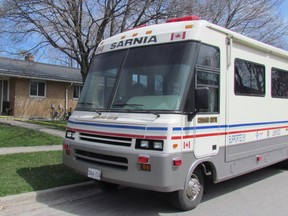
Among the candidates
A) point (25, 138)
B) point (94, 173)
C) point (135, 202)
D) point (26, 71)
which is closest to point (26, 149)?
point (25, 138)

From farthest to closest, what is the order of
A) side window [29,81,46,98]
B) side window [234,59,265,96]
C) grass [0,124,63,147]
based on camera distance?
side window [29,81,46,98] < grass [0,124,63,147] < side window [234,59,265,96]

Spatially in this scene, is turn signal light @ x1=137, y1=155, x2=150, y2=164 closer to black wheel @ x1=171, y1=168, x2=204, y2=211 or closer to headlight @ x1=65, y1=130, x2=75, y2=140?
black wheel @ x1=171, y1=168, x2=204, y2=211

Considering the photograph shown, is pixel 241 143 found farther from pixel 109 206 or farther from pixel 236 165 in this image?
pixel 109 206

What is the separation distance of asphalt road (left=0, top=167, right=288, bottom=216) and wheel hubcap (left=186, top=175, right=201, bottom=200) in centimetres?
27

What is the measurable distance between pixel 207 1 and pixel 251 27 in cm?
403

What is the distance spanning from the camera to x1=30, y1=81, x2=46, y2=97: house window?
952 inches

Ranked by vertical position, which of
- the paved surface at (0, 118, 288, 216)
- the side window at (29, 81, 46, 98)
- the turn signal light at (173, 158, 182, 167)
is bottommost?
Answer: the paved surface at (0, 118, 288, 216)

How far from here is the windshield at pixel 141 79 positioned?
5.57 m

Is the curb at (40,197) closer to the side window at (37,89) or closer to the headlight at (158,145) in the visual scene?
the headlight at (158,145)

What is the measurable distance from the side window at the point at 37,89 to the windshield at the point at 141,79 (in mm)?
18428

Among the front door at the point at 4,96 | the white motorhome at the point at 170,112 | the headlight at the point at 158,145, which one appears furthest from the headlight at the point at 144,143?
the front door at the point at 4,96

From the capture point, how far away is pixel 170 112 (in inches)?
211

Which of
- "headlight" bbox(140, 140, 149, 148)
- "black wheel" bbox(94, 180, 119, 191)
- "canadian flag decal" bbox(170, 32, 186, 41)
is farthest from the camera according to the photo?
"black wheel" bbox(94, 180, 119, 191)

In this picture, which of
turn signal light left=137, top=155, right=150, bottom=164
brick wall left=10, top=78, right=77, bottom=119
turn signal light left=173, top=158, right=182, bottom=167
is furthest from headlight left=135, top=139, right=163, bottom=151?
brick wall left=10, top=78, right=77, bottom=119
